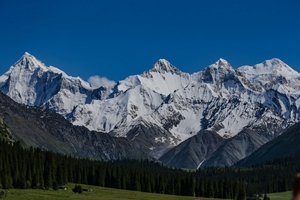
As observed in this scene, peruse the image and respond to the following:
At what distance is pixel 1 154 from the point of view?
171 meters

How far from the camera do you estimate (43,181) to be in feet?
534

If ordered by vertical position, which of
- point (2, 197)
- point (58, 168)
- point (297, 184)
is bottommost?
point (297, 184)

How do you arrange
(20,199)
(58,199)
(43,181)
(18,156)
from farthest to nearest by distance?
(18,156)
(43,181)
(58,199)
(20,199)

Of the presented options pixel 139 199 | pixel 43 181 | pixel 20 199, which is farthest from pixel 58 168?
pixel 20 199

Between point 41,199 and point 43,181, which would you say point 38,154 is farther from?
point 41,199

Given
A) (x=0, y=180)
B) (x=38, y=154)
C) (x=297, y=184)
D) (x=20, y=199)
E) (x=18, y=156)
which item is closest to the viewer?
(x=297, y=184)

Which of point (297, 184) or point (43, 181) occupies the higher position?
point (43, 181)

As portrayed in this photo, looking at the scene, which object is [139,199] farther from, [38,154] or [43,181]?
[38,154]

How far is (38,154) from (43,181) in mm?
34118

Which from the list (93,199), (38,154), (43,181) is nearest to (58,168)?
(38,154)

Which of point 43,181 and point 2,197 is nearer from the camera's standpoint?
point 2,197

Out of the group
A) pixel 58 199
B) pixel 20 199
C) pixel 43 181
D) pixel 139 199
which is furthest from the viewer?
pixel 43 181

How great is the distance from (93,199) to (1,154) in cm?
6393

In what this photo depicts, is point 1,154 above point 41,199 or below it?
above
